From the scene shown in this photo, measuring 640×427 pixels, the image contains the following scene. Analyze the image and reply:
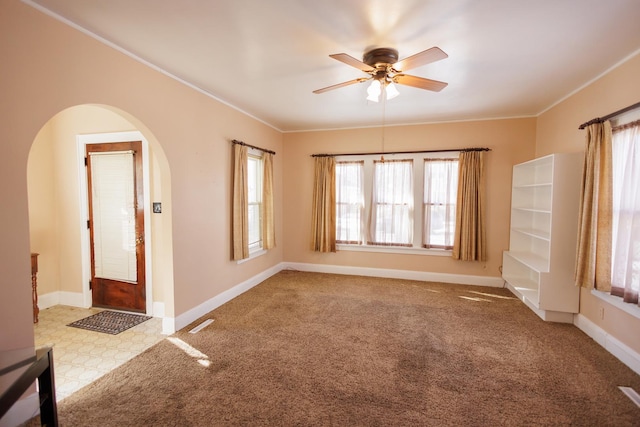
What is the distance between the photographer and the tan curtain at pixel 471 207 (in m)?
4.74

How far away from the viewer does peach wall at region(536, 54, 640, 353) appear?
103 inches

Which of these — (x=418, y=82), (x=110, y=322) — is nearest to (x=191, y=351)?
(x=110, y=322)

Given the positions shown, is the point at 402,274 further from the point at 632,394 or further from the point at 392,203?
the point at 632,394

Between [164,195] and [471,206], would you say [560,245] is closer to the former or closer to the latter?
[471,206]

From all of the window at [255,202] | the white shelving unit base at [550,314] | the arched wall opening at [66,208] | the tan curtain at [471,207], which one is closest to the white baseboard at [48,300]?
the arched wall opening at [66,208]

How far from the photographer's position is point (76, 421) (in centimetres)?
192

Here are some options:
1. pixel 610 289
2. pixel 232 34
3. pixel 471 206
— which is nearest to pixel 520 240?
pixel 471 206

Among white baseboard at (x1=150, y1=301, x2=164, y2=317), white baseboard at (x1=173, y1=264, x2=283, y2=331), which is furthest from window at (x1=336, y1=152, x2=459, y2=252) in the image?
white baseboard at (x1=150, y1=301, x2=164, y2=317)

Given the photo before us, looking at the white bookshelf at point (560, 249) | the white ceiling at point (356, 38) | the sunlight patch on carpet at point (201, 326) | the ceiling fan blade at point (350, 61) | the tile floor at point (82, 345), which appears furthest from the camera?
the white bookshelf at point (560, 249)

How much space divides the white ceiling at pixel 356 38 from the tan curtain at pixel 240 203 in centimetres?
90

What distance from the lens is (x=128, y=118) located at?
8.90 feet

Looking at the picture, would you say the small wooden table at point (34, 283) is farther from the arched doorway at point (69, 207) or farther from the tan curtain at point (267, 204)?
the tan curtain at point (267, 204)

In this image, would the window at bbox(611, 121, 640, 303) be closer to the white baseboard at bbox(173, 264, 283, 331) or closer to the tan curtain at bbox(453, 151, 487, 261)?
the tan curtain at bbox(453, 151, 487, 261)

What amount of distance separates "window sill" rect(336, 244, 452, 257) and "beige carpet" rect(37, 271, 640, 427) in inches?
54.5
